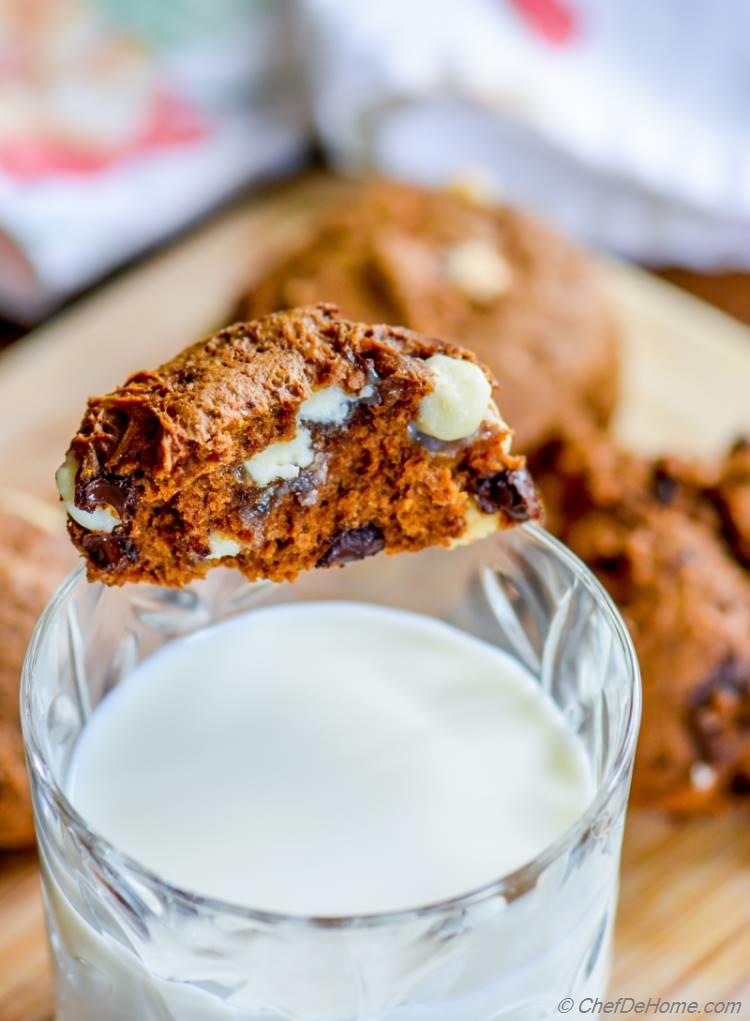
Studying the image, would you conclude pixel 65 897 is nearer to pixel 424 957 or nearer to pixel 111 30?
pixel 424 957

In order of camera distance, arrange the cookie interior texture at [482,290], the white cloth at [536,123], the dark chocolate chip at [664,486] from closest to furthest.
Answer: the dark chocolate chip at [664,486] → the cookie interior texture at [482,290] → the white cloth at [536,123]

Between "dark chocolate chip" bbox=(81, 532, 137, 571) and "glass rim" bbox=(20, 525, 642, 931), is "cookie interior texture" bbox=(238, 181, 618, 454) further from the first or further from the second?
"dark chocolate chip" bbox=(81, 532, 137, 571)

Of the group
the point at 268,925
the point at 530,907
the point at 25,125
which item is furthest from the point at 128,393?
the point at 25,125

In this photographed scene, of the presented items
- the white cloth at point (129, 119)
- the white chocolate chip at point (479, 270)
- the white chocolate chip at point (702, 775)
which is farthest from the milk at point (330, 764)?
the white cloth at point (129, 119)

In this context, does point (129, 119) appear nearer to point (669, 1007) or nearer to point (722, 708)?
point (722, 708)

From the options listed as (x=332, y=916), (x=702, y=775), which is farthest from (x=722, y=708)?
(x=332, y=916)

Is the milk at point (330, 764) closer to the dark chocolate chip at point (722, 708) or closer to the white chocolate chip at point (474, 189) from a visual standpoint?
the dark chocolate chip at point (722, 708)
